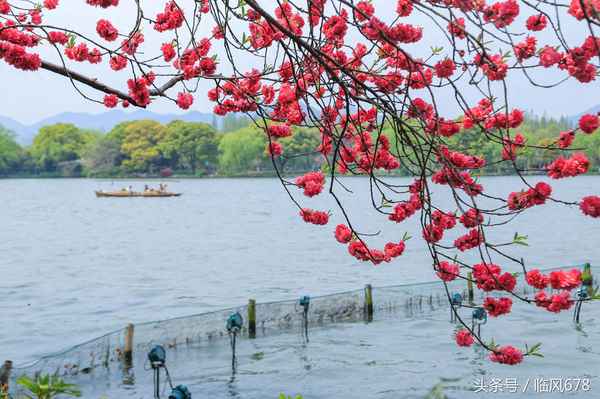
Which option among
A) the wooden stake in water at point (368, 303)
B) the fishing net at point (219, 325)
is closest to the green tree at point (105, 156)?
the fishing net at point (219, 325)

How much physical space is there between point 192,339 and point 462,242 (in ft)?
53.0

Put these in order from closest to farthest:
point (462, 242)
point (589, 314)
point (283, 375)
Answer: point (462, 242)
point (283, 375)
point (589, 314)

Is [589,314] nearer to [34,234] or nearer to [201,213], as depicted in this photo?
[34,234]

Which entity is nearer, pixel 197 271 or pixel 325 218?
pixel 325 218

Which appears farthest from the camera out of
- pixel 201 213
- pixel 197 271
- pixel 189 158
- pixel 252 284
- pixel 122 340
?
pixel 189 158

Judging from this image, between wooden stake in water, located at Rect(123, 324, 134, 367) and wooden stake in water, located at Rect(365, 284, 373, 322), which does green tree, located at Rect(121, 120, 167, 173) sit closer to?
wooden stake in water, located at Rect(365, 284, 373, 322)

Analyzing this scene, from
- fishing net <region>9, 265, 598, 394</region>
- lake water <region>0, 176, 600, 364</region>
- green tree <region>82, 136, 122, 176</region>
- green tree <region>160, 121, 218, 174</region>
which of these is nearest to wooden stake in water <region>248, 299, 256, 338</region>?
fishing net <region>9, 265, 598, 394</region>

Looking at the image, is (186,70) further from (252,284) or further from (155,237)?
(155,237)

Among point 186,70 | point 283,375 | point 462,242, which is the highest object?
point 186,70

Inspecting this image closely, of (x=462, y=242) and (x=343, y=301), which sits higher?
(x=462, y=242)

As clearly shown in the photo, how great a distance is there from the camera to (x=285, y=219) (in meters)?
97.1

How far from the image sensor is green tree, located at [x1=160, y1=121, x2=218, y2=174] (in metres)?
182

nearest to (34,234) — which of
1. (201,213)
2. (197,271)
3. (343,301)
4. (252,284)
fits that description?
(201,213)

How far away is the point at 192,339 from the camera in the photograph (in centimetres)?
2372
